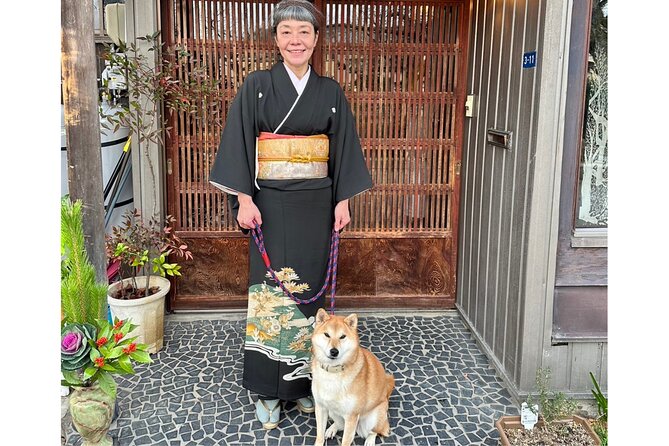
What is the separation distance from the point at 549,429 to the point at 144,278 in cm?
313

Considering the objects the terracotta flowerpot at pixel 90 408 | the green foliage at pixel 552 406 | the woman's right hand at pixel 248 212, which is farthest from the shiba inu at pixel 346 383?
the terracotta flowerpot at pixel 90 408

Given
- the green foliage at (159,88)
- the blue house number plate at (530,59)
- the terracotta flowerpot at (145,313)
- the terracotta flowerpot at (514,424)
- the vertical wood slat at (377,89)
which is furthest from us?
the vertical wood slat at (377,89)

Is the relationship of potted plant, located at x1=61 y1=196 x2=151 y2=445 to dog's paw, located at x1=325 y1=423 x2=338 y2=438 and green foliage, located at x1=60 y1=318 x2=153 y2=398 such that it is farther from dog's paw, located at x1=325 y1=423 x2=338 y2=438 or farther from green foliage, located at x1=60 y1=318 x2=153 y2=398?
dog's paw, located at x1=325 y1=423 x2=338 y2=438

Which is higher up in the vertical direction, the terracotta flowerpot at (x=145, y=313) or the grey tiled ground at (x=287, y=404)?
the terracotta flowerpot at (x=145, y=313)

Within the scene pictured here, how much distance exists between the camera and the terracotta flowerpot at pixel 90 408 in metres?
2.78

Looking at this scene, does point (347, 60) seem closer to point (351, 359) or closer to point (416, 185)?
point (416, 185)

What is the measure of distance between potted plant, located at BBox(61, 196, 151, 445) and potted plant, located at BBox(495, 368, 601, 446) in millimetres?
1917

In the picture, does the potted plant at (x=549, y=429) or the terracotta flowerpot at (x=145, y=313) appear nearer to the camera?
the potted plant at (x=549, y=429)

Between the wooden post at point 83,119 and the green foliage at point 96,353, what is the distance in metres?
0.80

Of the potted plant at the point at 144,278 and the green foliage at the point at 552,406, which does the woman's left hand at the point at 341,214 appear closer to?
the potted plant at the point at 144,278

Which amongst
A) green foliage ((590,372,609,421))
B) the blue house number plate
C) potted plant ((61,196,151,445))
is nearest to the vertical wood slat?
the blue house number plate

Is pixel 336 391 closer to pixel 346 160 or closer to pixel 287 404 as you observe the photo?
pixel 287 404

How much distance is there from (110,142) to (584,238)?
4.23 metres

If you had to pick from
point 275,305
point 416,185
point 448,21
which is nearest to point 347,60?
point 448,21
